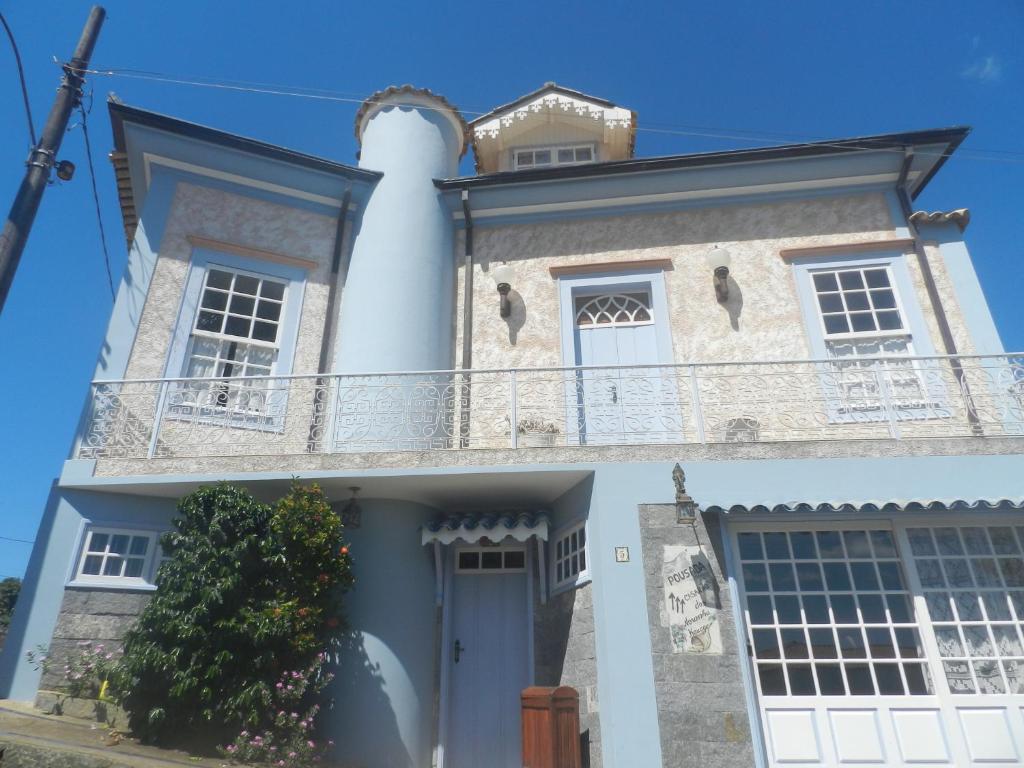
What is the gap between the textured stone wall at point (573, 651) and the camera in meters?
6.33

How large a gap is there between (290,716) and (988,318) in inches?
368

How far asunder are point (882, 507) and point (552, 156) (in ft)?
27.4

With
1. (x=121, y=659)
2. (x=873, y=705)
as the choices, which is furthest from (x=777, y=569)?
(x=121, y=659)

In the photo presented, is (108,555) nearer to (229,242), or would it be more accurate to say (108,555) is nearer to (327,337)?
(327,337)

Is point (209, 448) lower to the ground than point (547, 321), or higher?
lower

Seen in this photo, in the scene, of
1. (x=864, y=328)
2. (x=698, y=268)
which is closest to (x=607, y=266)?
(x=698, y=268)

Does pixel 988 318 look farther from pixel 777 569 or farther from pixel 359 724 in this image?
pixel 359 724

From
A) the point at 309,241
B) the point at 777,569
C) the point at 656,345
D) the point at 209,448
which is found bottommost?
the point at 777,569

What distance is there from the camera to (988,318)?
8320 mm

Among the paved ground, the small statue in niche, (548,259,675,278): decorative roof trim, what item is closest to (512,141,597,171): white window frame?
(548,259,675,278): decorative roof trim

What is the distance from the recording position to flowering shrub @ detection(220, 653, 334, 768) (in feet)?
18.9

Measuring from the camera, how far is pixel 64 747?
514 cm

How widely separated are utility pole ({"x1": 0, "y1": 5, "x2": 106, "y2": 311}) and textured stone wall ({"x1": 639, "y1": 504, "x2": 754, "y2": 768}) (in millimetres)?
7064

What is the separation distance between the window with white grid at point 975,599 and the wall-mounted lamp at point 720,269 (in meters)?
3.77
